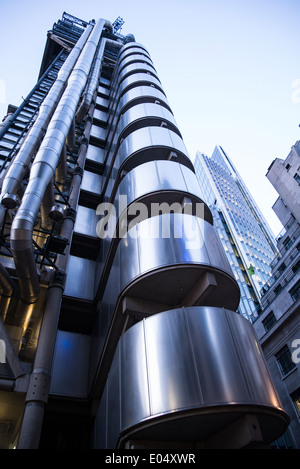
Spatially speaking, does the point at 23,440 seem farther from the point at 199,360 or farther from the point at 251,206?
the point at 251,206

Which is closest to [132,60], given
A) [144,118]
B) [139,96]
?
[139,96]

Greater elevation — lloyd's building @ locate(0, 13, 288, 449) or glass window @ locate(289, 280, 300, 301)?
glass window @ locate(289, 280, 300, 301)

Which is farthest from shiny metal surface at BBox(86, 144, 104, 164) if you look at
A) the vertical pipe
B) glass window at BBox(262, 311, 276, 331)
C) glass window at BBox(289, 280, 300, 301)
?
glass window at BBox(262, 311, 276, 331)

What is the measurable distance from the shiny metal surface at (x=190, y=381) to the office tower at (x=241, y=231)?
37516 mm

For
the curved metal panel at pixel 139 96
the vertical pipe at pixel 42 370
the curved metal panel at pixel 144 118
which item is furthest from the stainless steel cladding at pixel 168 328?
the curved metal panel at pixel 139 96

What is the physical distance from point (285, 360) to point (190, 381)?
21.5m

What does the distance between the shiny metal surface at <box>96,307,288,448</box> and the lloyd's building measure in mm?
31

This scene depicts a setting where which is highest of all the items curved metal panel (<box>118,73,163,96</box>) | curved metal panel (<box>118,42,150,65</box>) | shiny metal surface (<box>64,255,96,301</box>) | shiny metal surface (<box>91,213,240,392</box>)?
curved metal panel (<box>118,42,150,65</box>)

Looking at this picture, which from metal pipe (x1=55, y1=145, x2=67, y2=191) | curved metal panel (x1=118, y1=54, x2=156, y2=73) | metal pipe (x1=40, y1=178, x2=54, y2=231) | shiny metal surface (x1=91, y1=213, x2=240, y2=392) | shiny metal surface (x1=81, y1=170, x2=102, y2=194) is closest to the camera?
shiny metal surface (x1=91, y1=213, x2=240, y2=392)

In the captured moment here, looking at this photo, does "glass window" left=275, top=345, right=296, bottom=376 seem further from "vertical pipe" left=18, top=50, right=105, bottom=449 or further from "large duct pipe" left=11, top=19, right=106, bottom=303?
"large duct pipe" left=11, top=19, right=106, bottom=303

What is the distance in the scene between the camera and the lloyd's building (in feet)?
23.9
